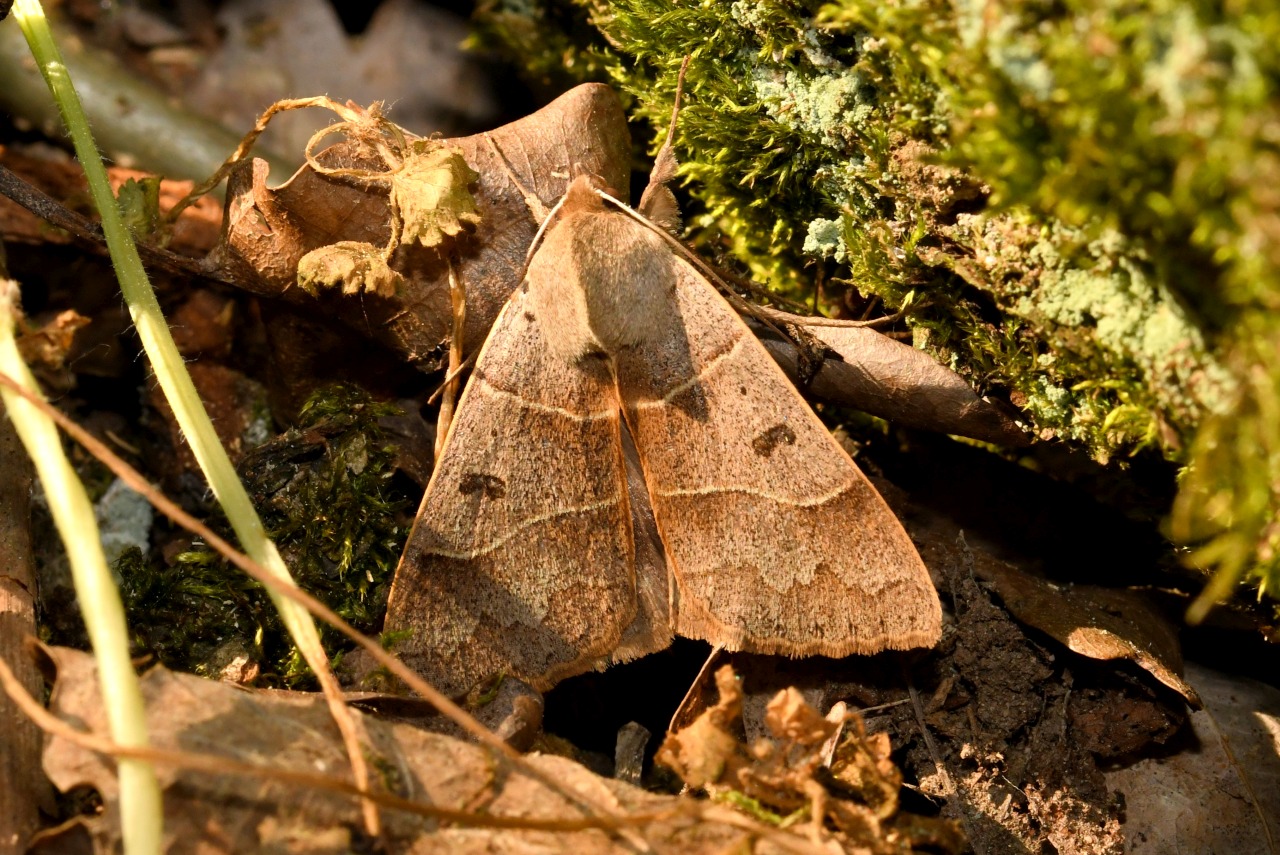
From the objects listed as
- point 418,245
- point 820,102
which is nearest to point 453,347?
point 418,245

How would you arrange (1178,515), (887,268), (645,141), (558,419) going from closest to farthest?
1. (1178,515)
2. (887,268)
3. (558,419)
4. (645,141)

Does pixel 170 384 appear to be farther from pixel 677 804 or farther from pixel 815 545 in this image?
pixel 815 545

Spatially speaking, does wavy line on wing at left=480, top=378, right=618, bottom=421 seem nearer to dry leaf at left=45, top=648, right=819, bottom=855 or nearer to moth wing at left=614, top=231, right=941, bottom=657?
moth wing at left=614, top=231, right=941, bottom=657

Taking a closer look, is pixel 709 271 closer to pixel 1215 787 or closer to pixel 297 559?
pixel 297 559

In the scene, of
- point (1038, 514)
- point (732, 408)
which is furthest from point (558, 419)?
point (1038, 514)

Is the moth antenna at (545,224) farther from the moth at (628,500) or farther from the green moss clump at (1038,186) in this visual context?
the green moss clump at (1038,186)

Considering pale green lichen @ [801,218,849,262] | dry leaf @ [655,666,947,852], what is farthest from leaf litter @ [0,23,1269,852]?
pale green lichen @ [801,218,849,262]

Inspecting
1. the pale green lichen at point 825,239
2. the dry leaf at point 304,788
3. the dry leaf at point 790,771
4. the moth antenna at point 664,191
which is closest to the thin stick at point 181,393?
the dry leaf at point 304,788
